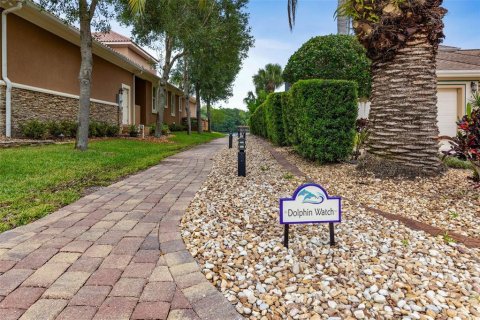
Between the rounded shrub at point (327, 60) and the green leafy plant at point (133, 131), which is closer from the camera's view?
the rounded shrub at point (327, 60)

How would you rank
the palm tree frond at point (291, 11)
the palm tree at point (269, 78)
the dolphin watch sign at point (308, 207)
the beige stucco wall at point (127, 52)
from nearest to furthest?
1. the dolphin watch sign at point (308, 207)
2. the palm tree frond at point (291, 11)
3. the beige stucco wall at point (127, 52)
4. the palm tree at point (269, 78)

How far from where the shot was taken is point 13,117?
31.0 ft

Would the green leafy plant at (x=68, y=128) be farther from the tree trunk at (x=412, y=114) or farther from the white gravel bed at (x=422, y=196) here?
the tree trunk at (x=412, y=114)

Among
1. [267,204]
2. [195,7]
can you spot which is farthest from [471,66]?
[267,204]

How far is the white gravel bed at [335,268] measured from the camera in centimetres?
183

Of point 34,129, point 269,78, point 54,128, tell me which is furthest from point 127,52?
point 269,78

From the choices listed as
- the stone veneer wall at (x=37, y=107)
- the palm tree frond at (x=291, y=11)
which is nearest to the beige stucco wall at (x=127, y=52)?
the stone veneer wall at (x=37, y=107)

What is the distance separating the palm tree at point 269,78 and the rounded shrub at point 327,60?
88.5 feet

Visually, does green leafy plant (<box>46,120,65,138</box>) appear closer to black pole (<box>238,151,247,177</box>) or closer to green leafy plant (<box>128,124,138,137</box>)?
green leafy plant (<box>128,124,138,137</box>)

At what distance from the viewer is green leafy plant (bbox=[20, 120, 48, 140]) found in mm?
9703

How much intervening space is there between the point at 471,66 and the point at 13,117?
614 inches

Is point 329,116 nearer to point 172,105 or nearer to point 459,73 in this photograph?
point 459,73

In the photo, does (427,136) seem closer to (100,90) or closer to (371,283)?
(371,283)

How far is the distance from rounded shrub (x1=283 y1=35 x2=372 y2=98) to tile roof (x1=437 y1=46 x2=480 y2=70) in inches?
171
